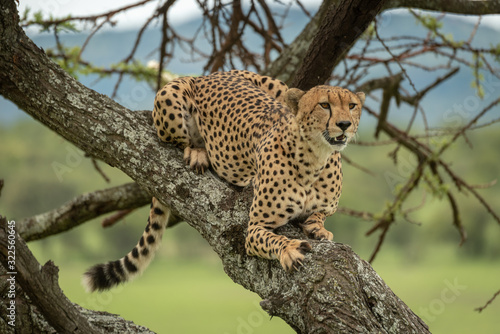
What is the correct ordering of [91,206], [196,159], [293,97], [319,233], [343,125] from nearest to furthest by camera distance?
[343,125], [293,97], [319,233], [196,159], [91,206]

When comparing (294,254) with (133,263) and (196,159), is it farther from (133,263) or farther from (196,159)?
(133,263)

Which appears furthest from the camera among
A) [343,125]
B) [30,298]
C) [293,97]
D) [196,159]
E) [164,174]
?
[196,159]

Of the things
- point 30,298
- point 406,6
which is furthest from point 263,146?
point 406,6

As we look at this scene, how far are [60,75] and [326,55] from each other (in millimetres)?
1628

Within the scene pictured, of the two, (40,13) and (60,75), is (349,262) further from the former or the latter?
(40,13)

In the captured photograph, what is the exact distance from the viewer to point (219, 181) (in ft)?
10.7

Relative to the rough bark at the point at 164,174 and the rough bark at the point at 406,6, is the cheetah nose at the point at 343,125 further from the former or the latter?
the rough bark at the point at 406,6

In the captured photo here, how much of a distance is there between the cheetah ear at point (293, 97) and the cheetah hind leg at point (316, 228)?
604mm

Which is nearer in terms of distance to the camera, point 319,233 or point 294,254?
point 294,254

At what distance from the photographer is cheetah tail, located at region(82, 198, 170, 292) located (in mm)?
3444

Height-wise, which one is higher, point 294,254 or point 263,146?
point 263,146

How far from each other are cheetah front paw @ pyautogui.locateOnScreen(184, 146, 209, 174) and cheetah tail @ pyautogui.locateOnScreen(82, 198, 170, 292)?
39cm

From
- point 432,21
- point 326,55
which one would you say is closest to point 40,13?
point 326,55

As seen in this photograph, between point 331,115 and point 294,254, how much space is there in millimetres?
666
